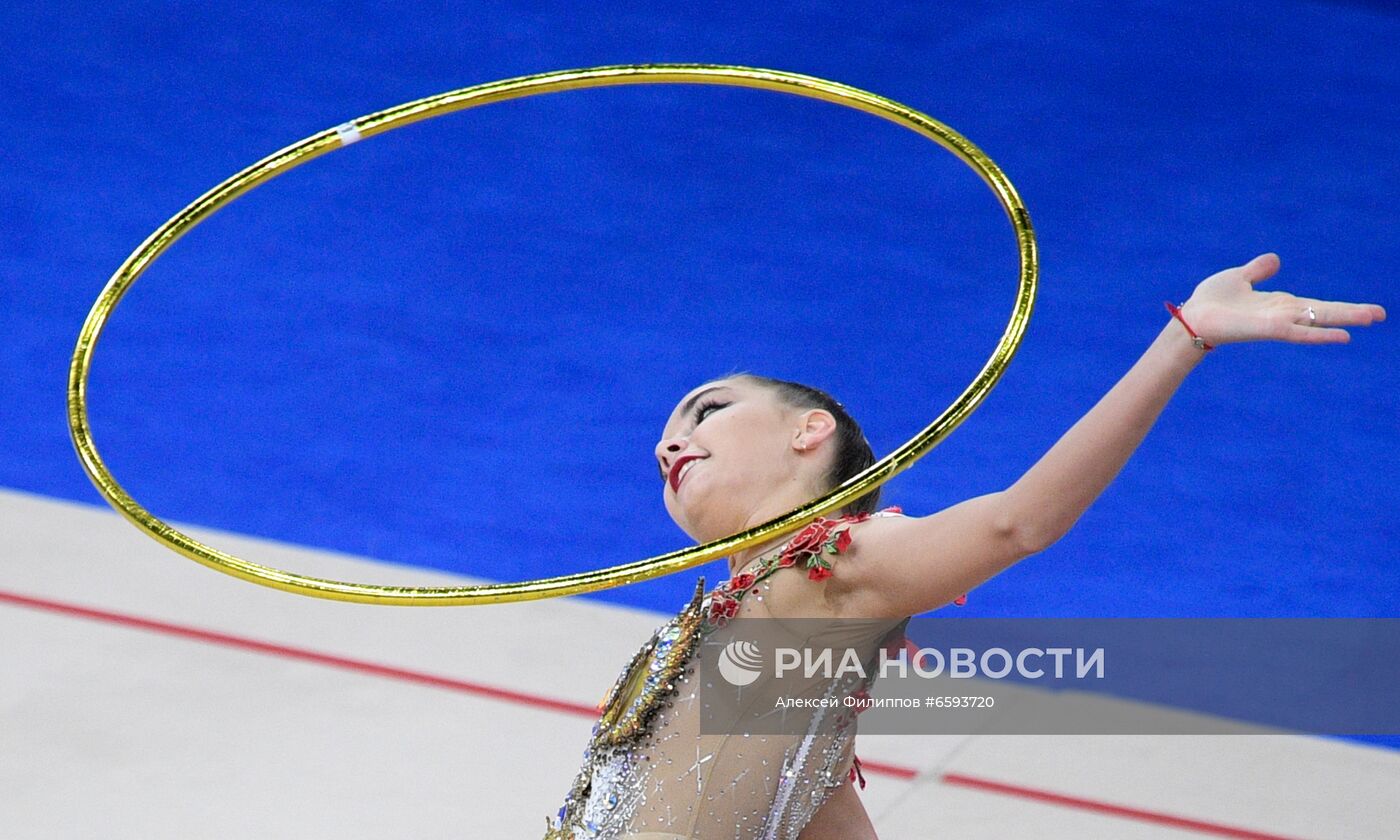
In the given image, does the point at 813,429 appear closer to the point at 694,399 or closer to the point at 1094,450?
the point at 694,399

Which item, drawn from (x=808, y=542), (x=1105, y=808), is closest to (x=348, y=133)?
(x=808, y=542)

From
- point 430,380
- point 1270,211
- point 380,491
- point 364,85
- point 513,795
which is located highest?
point 364,85

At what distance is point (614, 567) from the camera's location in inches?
85.8

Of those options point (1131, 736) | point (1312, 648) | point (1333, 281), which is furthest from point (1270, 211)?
point (1131, 736)

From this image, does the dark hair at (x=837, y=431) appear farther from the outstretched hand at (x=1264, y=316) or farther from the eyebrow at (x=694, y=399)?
the outstretched hand at (x=1264, y=316)

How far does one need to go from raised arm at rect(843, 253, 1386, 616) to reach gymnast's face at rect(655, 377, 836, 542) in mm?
236

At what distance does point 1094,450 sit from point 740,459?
1.57 ft

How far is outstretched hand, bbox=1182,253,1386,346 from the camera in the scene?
1590 mm

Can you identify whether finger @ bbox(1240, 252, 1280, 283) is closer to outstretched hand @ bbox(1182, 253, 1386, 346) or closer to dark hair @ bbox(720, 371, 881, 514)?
outstretched hand @ bbox(1182, 253, 1386, 346)

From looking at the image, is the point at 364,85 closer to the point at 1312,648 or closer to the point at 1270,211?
the point at 1270,211

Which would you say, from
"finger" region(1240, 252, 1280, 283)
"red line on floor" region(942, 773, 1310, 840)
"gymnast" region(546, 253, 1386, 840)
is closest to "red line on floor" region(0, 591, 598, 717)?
"red line on floor" region(942, 773, 1310, 840)

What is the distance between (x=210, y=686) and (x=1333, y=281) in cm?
288

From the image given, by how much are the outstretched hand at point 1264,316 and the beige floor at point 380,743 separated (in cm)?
156

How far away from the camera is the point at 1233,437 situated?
420 centimetres
